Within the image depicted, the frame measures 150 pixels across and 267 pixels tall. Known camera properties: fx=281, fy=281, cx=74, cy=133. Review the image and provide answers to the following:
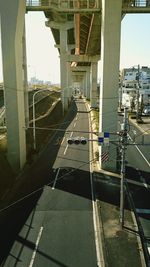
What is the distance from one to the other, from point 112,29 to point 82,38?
30959 millimetres

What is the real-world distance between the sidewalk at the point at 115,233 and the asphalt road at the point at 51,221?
823 mm

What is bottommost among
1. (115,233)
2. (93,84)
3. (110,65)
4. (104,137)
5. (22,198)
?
(115,233)

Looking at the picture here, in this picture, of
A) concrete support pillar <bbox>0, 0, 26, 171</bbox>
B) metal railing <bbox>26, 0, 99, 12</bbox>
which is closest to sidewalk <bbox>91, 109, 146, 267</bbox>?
concrete support pillar <bbox>0, 0, 26, 171</bbox>

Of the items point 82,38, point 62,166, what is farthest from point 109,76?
point 82,38

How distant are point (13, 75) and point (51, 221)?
15.5 meters

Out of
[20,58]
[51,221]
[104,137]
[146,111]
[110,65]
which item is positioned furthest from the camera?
[146,111]

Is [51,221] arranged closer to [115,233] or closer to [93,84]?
[115,233]

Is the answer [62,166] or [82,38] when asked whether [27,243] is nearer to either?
[62,166]

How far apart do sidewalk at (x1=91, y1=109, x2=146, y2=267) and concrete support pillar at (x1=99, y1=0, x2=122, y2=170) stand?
6.39m

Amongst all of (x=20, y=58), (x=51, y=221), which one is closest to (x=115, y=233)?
(x=51, y=221)

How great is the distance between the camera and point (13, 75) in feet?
92.4

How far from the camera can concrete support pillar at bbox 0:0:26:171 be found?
1078 inches

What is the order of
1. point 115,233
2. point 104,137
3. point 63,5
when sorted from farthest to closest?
1. point 63,5
2. point 104,137
3. point 115,233

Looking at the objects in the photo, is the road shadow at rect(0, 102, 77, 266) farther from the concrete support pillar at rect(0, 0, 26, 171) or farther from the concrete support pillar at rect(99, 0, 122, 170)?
the concrete support pillar at rect(99, 0, 122, 170)
